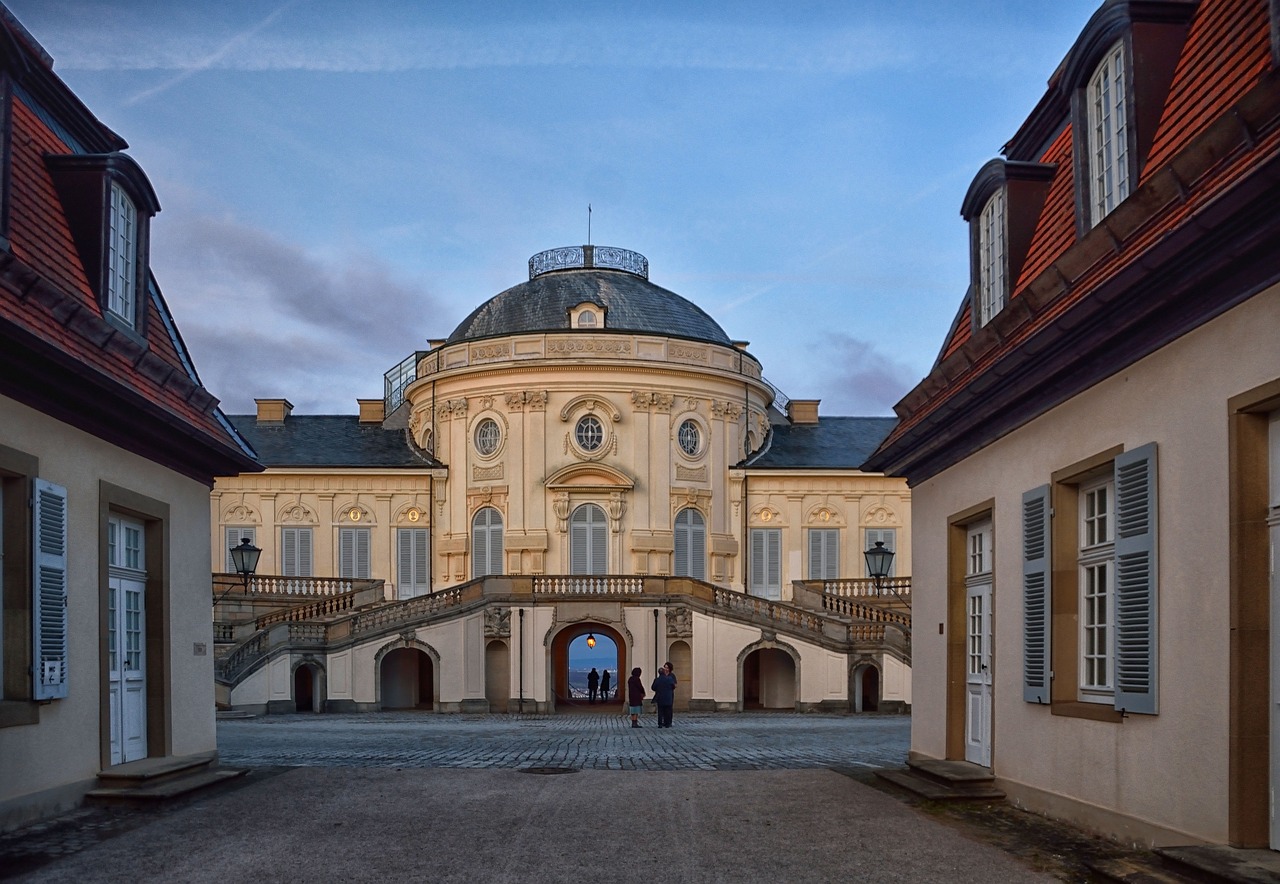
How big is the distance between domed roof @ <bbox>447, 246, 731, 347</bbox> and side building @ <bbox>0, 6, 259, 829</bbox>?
3151 centimetres

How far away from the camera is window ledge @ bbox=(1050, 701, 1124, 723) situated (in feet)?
34.9

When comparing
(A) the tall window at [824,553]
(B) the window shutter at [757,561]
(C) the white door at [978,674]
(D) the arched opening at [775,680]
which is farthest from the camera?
(A) the tall window at [824,553]

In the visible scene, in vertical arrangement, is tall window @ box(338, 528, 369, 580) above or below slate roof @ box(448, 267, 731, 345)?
below

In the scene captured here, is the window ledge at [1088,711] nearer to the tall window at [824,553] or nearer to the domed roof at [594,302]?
the domed roof at [594,302]

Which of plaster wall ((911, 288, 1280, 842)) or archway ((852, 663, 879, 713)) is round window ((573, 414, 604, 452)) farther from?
plaster wall ((911, 288, 1280, 842))

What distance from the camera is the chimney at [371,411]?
181 ft

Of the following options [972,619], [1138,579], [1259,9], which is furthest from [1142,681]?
[972,619]

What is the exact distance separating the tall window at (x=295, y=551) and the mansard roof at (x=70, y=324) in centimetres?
3414

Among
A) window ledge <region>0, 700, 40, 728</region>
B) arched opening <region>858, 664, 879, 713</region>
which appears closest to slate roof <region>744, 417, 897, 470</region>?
arched opening <region>858, 664, 879, 713</region>

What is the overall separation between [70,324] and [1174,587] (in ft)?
29.7

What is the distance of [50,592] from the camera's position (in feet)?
40.3

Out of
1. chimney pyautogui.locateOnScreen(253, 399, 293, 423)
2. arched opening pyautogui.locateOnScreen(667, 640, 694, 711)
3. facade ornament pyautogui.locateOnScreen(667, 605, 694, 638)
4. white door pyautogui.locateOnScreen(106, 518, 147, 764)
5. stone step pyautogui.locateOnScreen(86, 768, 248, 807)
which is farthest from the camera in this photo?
chimney pyautogui.locateOnScreen(253, 399, 293, 423)

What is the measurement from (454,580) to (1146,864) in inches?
1607

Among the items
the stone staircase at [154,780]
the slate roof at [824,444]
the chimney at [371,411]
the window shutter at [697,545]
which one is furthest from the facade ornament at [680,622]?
the stone staircase at [154,780]
